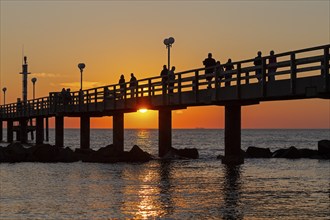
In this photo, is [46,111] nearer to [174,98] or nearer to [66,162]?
[66,162]

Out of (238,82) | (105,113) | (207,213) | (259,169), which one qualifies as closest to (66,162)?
(105,113)

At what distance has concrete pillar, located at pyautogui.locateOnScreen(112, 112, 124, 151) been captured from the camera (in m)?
47.8

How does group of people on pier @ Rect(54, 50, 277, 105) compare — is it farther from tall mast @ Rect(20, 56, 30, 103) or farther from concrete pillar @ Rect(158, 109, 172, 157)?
tall mast @ Rect(20, 56, 30, 103)

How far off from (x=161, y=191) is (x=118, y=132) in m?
21.2

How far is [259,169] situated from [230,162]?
10.0 feet

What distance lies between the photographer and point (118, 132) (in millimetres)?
47969

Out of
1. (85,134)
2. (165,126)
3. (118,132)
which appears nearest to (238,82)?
(165,126)

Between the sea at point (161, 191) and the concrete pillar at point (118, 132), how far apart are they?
668 centimetres

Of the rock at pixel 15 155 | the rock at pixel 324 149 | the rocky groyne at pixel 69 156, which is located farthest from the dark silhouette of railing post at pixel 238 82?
the rock at pixel 324 149

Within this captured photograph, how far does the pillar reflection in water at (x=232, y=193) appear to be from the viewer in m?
21.3

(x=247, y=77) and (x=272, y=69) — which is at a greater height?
(x=272, y=69)

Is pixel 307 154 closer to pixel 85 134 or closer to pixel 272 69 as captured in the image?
pixel 85 134

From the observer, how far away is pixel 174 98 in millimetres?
37781

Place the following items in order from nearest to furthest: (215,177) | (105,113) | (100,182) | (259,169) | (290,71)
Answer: (290,71), (100,182), (215,177), (259,169), (105,113)
